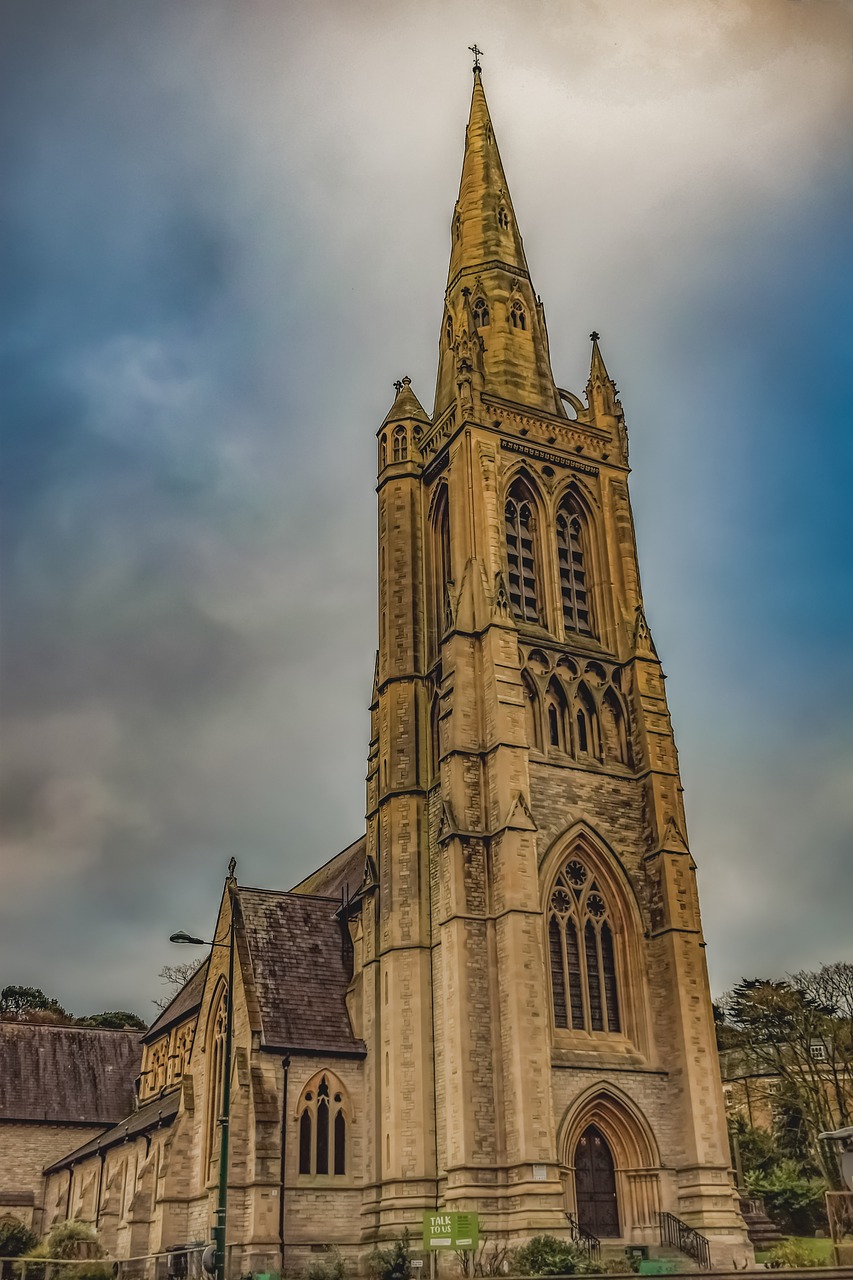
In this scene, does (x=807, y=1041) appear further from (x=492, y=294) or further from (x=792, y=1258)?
(x=492, y=294)

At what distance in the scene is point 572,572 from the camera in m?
40.8

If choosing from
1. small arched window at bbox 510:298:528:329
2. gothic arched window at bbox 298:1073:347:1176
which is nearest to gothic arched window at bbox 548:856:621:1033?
gothic arched window at bbox 298:1073:347:1176

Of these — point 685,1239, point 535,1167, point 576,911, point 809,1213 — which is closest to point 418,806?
point 576,911

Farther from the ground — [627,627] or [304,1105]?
[627,627]

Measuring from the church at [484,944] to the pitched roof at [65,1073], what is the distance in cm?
1005

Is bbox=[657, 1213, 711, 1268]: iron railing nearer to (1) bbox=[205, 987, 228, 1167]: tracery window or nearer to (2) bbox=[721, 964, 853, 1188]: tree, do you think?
(1) bbox=[205, 987, 228, 1167]: tracery window

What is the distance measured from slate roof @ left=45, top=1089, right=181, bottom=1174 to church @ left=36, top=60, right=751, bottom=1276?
406 millimetres

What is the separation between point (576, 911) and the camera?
112 ft

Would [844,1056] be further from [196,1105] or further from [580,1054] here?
[196,1105]

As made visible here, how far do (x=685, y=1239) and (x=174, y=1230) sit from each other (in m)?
15.3

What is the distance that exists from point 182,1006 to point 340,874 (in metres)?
10.9

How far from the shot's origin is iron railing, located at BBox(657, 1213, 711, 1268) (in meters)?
29.5

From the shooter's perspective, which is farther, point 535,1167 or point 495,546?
point 495,546

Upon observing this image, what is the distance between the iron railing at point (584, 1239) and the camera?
1121 inches
